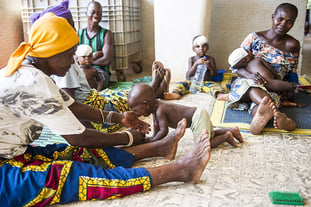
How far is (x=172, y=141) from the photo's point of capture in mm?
2152

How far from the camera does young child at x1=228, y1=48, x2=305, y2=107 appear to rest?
3.08m

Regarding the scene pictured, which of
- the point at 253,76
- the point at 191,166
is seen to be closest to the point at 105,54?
the point at 253,76

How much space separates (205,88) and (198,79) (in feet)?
0.72

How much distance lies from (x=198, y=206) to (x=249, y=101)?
1.83 metres

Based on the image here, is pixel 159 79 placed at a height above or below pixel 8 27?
below

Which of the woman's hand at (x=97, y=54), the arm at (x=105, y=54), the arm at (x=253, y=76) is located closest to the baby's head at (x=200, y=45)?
the arm at (x=253, y=76)

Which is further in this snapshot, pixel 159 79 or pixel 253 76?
pixel 159 79

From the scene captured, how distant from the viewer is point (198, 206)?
1669 mm

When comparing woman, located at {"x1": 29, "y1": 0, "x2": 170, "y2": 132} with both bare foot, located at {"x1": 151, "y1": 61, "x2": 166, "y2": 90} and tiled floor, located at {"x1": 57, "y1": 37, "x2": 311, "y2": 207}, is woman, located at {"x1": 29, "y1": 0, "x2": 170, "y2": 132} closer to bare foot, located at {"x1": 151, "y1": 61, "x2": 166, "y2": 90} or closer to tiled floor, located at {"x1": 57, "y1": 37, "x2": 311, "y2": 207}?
bare foot, located at {"x1": 151, "y1": 61, "x2": 166, "y2": 90}

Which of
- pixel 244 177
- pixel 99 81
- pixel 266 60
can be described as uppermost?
pixel 266 60

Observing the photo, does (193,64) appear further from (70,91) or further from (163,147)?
(163,147)

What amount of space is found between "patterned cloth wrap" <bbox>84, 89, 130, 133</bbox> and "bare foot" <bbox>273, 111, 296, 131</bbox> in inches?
53.7

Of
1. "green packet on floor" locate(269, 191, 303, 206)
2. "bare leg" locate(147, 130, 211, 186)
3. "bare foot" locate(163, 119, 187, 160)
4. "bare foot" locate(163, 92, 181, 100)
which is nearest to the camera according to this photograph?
"green packet on floor" locate(269, 191, 303, 206)

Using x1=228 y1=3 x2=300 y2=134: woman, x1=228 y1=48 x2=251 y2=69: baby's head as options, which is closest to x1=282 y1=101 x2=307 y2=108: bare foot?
x1=228 y1=3 x2=300 y2=134: woman
